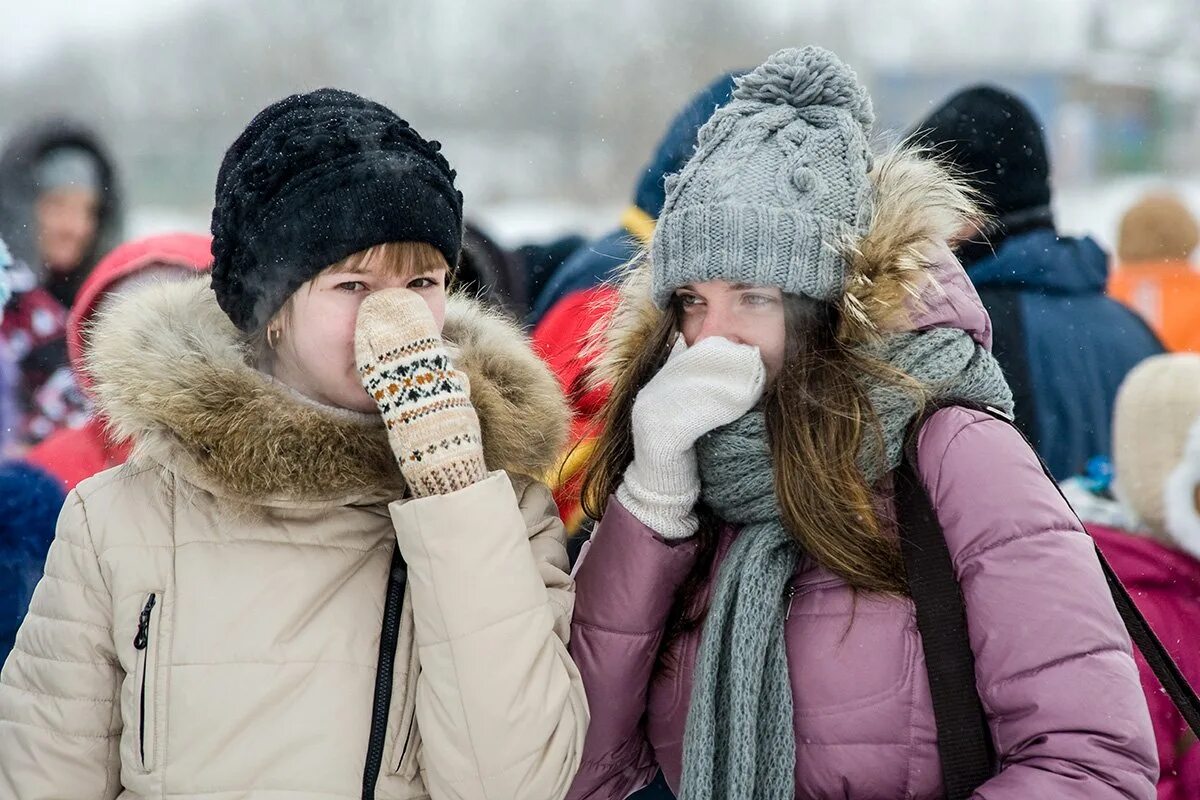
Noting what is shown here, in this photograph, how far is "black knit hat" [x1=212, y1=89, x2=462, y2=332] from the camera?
173cm

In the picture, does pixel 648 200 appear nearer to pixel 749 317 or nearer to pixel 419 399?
pixel 749 317

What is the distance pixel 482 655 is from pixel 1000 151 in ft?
7.98

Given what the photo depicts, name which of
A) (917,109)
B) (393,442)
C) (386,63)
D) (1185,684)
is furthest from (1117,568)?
(386,63)

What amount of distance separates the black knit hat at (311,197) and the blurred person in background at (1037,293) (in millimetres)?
1904

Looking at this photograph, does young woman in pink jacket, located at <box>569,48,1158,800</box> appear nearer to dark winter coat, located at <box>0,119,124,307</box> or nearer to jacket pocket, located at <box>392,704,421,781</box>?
jacket pocket, located at <box>392,704,421,781</box>

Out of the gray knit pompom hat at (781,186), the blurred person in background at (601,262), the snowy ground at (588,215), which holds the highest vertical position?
the gray knit pompom hat at (781,186)

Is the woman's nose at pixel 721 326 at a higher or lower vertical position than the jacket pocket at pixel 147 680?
higher

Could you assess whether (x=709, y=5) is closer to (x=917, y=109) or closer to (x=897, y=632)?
(x=917, y=109)

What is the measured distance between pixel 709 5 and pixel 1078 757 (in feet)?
53.7

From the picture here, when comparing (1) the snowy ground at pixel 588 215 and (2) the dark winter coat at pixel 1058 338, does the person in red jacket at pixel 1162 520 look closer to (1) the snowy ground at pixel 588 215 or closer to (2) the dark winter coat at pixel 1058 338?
(2) the dark winter coat at pixel 1058 338

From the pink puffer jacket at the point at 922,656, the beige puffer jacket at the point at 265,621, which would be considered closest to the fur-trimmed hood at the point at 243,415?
the beige puffer jacket at the point at 265,621

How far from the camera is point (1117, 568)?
249 cm

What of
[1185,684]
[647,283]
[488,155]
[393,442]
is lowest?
[488,155]

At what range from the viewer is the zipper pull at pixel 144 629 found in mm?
1655
